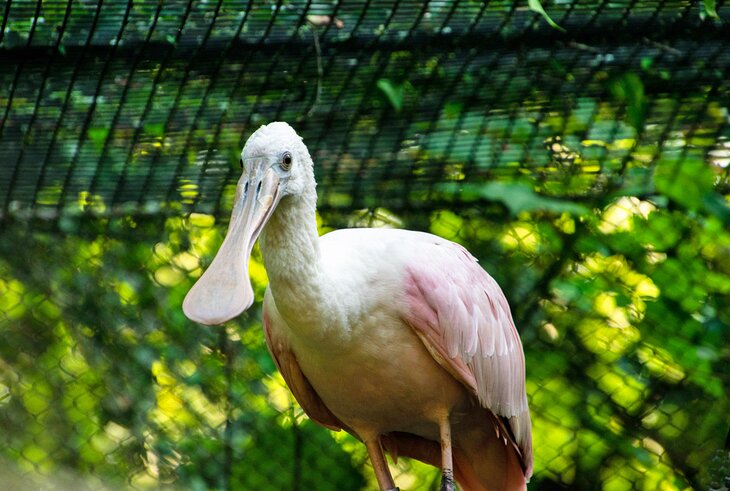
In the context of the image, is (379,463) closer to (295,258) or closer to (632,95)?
(295,258)

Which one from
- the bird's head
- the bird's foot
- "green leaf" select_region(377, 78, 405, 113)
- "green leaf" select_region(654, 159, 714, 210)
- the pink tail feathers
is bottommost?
the pink tail feathers

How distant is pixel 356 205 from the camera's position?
402 cm

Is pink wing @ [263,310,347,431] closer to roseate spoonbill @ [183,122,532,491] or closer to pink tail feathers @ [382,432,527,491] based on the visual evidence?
roseate spoonbill @ [183,122,532,491]

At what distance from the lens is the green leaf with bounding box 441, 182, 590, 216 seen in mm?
3916

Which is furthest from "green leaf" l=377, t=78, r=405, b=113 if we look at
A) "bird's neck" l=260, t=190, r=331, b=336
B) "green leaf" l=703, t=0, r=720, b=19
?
"bird's neck" l=260, t=190, r=331, b=336

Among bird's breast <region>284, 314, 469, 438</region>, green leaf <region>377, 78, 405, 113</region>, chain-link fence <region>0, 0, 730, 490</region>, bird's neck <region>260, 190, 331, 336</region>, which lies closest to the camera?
bird's neck <region>260, 190, 331, 336</region>

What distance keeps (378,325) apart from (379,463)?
0.65 metres

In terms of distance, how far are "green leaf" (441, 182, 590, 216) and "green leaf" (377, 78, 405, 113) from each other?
398mm

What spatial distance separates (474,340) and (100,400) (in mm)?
1843

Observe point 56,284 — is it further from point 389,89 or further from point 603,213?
point 603,213

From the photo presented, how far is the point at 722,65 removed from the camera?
3766 mm

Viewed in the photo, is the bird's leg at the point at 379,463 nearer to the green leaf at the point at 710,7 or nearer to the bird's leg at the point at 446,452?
the bird's leg at the point at 446,452

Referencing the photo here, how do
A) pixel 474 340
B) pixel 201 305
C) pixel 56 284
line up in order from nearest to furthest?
pixel 201 305 < pixel 474 340 < pixel 56 284

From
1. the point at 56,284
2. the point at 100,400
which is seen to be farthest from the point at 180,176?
the point at 100,400
